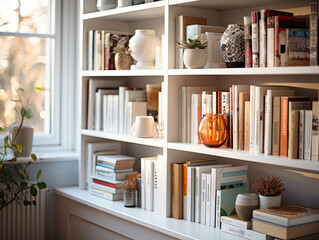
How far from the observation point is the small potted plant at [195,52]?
2371 mm

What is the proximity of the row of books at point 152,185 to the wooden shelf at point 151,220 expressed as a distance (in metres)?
0.04

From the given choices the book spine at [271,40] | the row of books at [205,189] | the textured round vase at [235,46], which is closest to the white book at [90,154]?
the row of books at [205,189]

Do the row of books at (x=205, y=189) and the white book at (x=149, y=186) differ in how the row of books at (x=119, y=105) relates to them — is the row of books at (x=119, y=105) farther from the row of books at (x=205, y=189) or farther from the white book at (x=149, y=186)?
the row of books at (x=205, y=189)

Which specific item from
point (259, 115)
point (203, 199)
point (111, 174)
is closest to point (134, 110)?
point (111, 174)

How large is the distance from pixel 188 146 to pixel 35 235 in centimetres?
135

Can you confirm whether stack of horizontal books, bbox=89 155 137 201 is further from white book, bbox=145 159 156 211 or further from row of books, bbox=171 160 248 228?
row of books, bbox=171 160 248 228

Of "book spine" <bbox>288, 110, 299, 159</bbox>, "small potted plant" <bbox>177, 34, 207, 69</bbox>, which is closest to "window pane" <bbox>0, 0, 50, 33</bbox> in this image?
"small potted plant" <bbox>177, 34, 207, 69</bbox>

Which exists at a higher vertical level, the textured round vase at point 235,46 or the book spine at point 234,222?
the textured round vase at point 235,46

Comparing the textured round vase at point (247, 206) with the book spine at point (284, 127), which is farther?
the textured round vase at point (247, 206)

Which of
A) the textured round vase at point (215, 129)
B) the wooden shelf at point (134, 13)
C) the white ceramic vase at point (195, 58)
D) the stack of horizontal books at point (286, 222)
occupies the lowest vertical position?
the stack of horizontal books at point (286, 222)

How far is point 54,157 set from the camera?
10.8 ft

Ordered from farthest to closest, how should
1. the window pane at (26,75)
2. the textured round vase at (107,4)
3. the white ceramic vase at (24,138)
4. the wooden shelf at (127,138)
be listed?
the window pane at (26,75)
the white ceramic vase at (24,138)
the textured round vase at (107,4)
the wooden shelf at (127,138)

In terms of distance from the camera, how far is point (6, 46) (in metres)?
3.35

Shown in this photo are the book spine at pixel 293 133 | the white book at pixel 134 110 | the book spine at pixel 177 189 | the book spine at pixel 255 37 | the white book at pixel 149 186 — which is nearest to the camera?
the book spine at pixel 293 133
